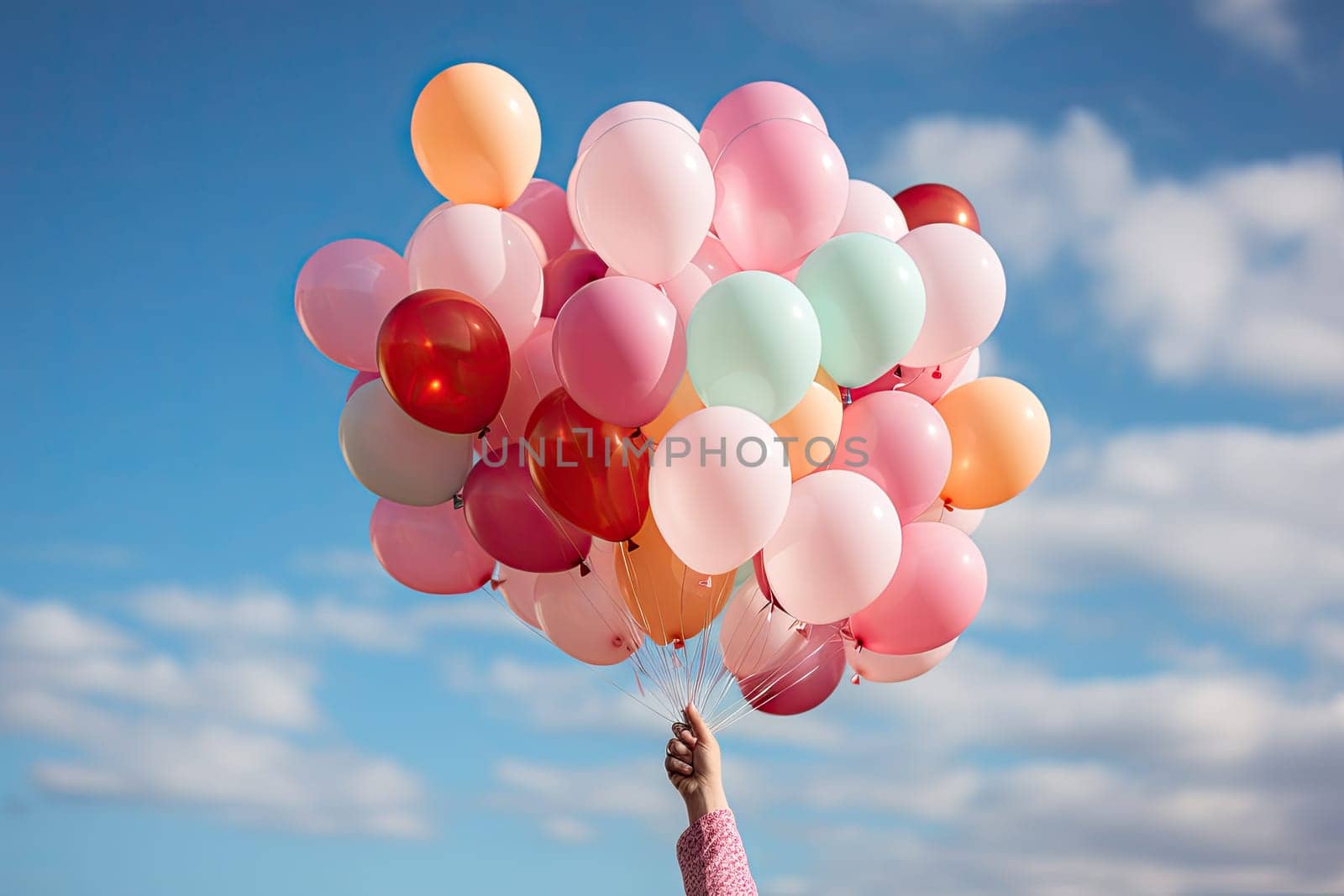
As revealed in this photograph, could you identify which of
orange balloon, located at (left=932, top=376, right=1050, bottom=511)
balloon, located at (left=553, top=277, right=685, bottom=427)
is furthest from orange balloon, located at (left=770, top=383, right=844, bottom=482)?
orange balloon, located at (left=932, top=376, right=1050, bottom=511)

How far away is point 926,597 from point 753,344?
1.23 metres

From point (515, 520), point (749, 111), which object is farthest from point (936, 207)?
point (515, 520)

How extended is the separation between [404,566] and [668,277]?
5.42 ft

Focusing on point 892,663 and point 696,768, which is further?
point 892,663

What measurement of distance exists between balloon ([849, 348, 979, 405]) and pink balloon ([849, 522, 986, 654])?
0.57m

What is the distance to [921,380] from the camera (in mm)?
4754

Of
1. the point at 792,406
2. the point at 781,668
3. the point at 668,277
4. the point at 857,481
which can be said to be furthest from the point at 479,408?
the point at 781,668

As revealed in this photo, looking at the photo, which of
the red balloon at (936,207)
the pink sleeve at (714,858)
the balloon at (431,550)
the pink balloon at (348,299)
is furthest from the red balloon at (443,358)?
the red balloon at (936,207)

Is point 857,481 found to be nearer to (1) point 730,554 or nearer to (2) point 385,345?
(1) point 730,554

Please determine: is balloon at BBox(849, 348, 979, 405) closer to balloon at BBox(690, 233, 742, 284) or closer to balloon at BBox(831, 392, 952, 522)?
balloon at BBox(831, 392, 952, 522)

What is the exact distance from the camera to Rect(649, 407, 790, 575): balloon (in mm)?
3775

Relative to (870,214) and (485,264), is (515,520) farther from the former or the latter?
(870,214)

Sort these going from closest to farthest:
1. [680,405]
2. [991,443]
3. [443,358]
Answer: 1. [443,358]
2. [680,405]
3. [991,443]

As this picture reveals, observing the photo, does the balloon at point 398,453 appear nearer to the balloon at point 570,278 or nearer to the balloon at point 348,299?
the balloon at point 348,299
